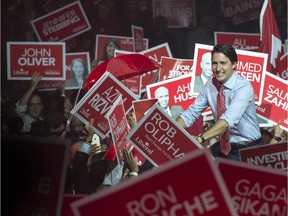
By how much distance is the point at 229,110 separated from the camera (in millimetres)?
2480

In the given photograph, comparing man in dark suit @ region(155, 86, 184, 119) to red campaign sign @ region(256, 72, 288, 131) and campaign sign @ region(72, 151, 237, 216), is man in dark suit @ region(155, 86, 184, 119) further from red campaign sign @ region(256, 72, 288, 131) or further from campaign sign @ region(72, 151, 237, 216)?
campaign sign @ region(72, 151, 237, 216)

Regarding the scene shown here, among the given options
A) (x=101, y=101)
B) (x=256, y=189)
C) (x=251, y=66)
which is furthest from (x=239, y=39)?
(x=256, y=189)

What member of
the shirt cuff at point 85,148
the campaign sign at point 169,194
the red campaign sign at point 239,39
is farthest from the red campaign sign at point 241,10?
the campaign sign at point 169,194

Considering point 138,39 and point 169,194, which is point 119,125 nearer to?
point 138,39

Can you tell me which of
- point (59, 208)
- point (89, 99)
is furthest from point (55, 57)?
point (59, 208)

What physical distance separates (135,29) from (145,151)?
3.35ft

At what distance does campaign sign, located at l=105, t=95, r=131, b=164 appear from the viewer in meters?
2.35

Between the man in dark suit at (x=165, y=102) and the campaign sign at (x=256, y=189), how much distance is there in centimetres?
130

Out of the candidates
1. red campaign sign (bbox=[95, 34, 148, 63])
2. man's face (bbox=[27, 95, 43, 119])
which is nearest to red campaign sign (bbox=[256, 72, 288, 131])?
red campaign sign (bbox=[95, 34, 148, 63])

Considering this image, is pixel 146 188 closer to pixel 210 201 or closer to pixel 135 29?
pixel 210 201

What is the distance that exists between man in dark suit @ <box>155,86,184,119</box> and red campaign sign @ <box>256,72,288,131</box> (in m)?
0.27

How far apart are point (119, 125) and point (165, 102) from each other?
0.35 m

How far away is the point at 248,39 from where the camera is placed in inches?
120

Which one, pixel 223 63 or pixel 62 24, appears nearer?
pixel 223 63
